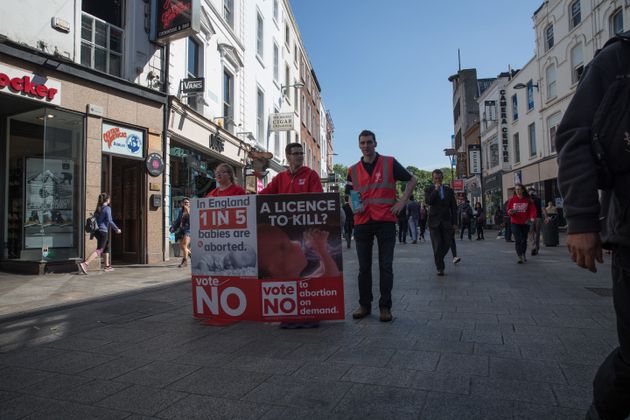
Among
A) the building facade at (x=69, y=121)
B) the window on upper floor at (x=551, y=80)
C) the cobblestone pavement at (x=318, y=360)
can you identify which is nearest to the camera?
the cobblestone pavement at (x=318, y=360)

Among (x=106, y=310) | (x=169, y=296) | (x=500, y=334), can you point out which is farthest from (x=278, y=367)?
(x=169, y=296)

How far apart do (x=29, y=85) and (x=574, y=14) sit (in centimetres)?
2408

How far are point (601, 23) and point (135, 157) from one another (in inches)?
792

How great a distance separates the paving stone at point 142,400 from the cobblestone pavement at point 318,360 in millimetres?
11

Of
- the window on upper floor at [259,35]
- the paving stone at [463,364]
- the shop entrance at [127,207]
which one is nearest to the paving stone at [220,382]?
the paving stone at [463,364]

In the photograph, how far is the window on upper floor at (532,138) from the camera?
2627cm

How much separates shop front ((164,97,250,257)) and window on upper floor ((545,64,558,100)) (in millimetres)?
18481

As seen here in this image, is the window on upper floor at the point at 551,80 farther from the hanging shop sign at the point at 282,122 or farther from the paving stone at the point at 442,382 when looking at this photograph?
the paving stone at the point at 442,382

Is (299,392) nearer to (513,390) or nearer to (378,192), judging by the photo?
(513,390)

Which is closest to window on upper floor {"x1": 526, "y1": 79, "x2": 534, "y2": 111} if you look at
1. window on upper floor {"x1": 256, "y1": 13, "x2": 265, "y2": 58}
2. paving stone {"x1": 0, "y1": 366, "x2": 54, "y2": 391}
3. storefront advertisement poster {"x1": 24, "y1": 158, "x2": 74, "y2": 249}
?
window on upper floor {"x1": 256, "y1": 13, "x2": 265, "y2": 58}

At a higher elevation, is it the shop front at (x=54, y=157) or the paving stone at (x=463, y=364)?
the shop front at (x=54, y=157)

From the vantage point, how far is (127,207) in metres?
11.8

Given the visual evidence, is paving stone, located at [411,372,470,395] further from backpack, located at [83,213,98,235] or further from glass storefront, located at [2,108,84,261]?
glass storefront, located at [2,108,84,261]

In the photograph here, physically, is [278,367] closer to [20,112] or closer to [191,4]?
[20,112]
